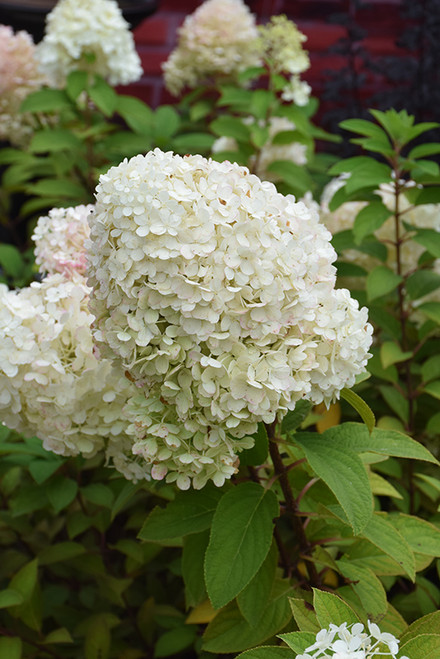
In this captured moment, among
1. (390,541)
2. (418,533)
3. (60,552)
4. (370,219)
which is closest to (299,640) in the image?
(390,541)

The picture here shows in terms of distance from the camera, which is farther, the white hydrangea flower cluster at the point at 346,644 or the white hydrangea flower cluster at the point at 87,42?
the white hydrangea flower cluster at the point at 87,42

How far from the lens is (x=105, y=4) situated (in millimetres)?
1955

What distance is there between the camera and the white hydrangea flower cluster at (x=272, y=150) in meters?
1.94

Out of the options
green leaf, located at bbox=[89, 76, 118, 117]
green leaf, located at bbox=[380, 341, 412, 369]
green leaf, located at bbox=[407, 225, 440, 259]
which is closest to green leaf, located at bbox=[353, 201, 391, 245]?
green leaf, located at bbox=[407, 225, 440, 259]

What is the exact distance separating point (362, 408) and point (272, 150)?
1218 millimetres

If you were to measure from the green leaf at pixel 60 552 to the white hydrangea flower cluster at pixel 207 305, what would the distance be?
54 cm

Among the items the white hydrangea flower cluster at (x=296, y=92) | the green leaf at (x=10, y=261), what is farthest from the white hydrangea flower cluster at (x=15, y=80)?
the white hydrangea flower cluster at (x=296, y=92)

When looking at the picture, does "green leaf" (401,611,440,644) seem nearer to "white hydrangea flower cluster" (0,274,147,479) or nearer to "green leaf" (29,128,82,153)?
"white hydrangea flower cluster" (0,274,147,479)

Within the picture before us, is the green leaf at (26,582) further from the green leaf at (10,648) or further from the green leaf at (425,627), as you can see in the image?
the green leaf at (425,627)

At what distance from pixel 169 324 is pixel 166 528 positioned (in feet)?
1.03

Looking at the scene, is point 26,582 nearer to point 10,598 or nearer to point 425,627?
point 10,598

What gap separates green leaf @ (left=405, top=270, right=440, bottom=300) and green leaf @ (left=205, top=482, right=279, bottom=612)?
0.64 meters

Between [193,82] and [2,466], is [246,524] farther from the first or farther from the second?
[193,82]

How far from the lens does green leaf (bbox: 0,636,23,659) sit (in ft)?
3.54
